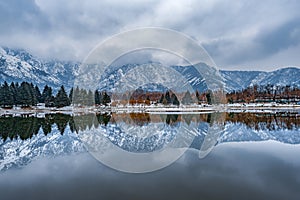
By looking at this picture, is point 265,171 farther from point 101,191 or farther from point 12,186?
point 12,186

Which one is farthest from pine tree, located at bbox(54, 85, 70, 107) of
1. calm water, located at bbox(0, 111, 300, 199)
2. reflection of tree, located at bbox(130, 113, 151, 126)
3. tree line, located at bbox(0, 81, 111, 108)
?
calm water, located at bbox(0, 111, 300, 199)

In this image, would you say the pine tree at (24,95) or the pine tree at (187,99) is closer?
Result: the pine tree at (24,95)


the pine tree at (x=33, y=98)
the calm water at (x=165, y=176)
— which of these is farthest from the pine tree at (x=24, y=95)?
the calm water at (x=165, y=176)

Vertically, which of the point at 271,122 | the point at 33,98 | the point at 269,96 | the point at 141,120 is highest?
the point at 269,96

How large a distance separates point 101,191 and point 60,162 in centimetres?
413

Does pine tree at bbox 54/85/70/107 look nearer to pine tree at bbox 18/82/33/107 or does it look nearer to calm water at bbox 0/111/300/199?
pine tree at bbox 18/82/33/107

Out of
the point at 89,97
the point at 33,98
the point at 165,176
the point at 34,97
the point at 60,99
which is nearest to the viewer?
the point at 165,176

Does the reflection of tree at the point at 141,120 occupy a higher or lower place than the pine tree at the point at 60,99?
lower

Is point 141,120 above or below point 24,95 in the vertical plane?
below

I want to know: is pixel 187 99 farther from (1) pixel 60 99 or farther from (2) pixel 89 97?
(1) pixel 60 99

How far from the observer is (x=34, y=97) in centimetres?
6450

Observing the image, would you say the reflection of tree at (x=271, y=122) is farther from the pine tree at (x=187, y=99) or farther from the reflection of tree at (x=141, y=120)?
the pine tree at (x=187, y=99)

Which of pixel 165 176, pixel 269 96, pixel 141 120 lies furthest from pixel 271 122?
pixel 269 96

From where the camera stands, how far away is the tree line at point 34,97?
2284 inches
